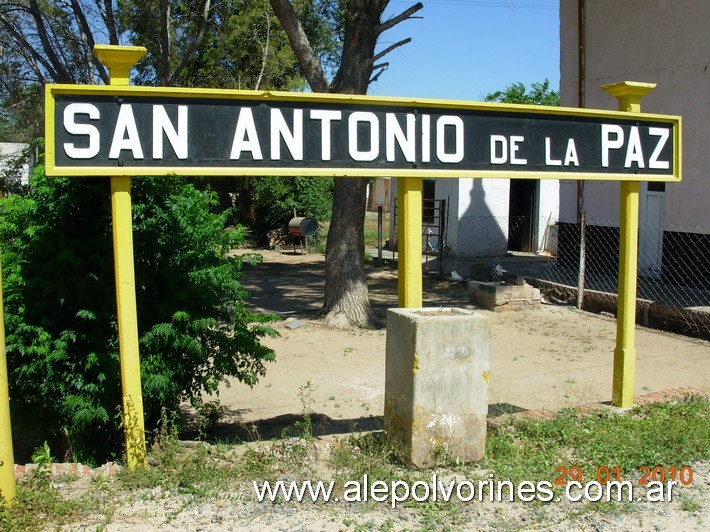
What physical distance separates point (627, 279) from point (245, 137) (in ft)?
11.2

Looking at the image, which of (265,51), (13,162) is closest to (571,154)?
(13,162)

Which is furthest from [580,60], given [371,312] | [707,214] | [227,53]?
[227,53]

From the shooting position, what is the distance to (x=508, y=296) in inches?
523

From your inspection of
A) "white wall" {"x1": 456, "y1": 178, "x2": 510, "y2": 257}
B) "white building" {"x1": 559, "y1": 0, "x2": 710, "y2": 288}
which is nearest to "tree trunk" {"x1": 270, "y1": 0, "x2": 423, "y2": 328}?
"white building" {"x1": 559, "y1": 0, "x2": 710, "y2": 288}

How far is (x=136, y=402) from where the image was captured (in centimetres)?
457

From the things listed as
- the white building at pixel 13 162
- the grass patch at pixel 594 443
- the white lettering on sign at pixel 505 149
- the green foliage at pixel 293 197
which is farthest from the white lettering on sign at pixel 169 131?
the green foliage at pixel 293 197

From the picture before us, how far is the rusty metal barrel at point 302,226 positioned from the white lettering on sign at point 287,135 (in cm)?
1892

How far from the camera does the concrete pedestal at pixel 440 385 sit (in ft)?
15.3

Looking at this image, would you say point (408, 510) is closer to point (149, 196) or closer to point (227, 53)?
point (149, 196)

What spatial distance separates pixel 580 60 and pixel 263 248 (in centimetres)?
1504

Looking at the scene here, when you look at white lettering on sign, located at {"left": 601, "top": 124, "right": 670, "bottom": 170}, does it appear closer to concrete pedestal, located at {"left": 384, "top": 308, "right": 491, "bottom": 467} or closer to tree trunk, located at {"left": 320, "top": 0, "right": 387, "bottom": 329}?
concrete pedestal, located at {"left": 384, "top": 308, "right": 491, "bottom": 467}

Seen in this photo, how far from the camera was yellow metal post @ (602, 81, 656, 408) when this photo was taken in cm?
604

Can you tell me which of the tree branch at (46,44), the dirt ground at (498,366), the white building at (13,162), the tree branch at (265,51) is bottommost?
the dirt ground at (498,366)

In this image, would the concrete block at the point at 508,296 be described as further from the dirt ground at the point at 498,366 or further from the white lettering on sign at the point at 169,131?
the white lettering on sign at the point at 169,131
